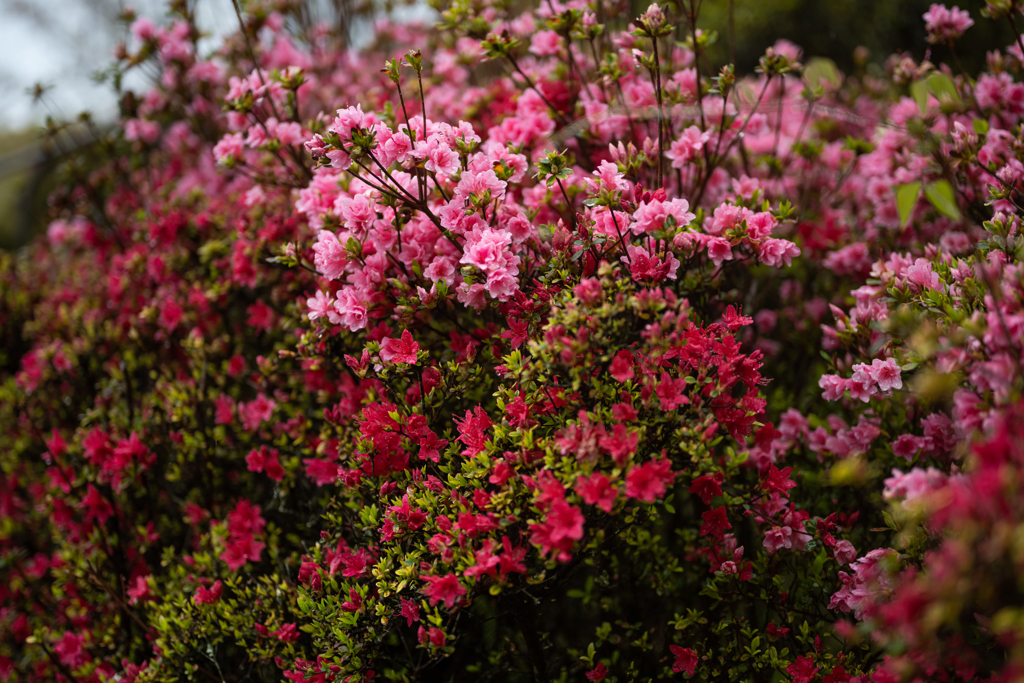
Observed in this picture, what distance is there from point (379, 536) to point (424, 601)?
0.34m

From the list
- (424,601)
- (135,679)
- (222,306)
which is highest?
(222,306)

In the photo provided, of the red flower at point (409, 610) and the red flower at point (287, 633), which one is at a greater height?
the red flower at point (409, 610)

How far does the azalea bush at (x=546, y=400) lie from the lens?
1618 millimetres

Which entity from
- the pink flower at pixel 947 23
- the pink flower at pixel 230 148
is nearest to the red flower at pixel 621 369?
the pink flower at pixel 230 148

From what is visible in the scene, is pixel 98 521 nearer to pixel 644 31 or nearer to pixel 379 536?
pixel 379 536

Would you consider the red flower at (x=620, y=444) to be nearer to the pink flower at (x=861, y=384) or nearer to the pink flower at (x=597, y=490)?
the pink flower at (x=597, y=490)

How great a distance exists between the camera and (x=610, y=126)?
250 cm

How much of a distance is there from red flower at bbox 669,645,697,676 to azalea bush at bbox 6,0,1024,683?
13mm

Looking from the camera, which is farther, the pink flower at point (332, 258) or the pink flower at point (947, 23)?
the pink flower at point (947, 23)

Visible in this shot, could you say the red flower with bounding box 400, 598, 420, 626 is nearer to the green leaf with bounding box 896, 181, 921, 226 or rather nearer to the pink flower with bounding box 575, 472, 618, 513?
the pink flower with bounding box 575, 472, 618, 513

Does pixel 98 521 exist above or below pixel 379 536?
above

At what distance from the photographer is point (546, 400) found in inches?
71.5

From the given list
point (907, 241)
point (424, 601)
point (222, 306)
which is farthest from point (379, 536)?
point (907, 241)

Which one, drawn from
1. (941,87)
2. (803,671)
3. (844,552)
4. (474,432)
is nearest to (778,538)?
(844,552)
